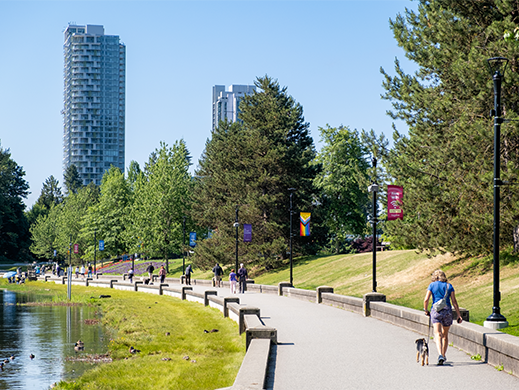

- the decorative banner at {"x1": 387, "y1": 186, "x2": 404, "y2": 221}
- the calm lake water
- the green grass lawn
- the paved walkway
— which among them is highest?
the decorative banner at {"x1": 387, "y1": 186, "x2": 404, "y2": 221}

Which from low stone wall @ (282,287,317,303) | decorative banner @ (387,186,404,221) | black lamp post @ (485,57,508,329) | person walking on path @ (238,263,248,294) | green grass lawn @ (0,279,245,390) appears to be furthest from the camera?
person walking on path @ (238,263,248,294)

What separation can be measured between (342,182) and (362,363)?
5430 centimetres

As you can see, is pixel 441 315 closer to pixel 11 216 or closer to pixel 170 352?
pixel 170 352

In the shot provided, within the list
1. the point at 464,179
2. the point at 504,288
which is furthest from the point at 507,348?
the point at 464,179

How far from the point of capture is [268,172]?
179ft

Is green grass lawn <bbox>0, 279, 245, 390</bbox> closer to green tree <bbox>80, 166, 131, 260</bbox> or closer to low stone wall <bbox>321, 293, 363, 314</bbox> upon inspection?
low stone wall <bbox>321, 293, 363, 314</bbox>

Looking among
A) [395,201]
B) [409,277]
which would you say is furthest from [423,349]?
[409,277]

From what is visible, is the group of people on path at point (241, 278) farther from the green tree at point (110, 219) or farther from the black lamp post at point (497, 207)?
the green tree at point (110, 219)

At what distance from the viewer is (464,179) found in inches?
974

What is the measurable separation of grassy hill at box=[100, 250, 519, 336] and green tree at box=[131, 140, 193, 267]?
1827 cm

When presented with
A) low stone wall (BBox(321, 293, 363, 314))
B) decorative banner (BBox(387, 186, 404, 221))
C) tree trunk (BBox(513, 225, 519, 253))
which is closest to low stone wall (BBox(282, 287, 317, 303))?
low stone wall (BBox(321, 293, 363, 314))

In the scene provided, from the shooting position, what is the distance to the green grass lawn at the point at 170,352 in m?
12.9

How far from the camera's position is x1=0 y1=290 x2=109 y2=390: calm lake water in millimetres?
15141

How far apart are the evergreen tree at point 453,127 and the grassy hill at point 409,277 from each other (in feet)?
4.71
